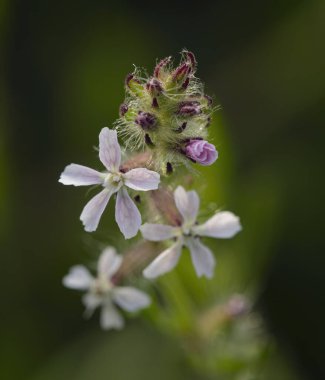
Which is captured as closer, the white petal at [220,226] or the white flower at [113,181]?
the white flower at [113,181]

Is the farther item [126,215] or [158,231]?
[158,231]

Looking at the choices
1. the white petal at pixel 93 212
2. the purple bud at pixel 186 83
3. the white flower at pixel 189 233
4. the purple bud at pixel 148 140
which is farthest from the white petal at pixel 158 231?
the purple bud at pixel 186 83

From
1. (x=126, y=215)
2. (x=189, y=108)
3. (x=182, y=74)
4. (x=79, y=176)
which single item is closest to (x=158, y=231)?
(x=126, y=215)

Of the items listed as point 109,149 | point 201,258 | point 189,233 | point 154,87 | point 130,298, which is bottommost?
point 201,258

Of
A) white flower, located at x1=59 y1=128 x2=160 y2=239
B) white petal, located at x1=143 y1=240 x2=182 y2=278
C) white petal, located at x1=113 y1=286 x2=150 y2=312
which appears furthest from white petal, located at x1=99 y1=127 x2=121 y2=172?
white petal, located at x1=113 y1=286 x2=150 y2=312

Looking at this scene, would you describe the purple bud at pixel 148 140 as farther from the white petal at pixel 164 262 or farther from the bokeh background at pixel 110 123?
the bokeh background at pixel 110 123

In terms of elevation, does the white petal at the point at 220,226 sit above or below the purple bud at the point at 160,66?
below

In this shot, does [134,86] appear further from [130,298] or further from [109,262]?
[130,298]
